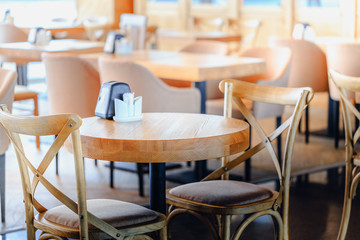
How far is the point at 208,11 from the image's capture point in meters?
10.3

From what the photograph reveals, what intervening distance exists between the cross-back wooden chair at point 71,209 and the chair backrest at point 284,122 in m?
0.59

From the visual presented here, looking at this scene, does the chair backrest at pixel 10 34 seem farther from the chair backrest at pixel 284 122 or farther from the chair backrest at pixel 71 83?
the chair backrest at pixel 284 122

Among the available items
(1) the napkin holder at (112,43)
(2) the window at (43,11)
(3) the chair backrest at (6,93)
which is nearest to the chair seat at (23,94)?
(1) the napkin holder at (112,43)

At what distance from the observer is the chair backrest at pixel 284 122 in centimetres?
256

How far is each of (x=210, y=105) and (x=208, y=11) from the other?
603cm

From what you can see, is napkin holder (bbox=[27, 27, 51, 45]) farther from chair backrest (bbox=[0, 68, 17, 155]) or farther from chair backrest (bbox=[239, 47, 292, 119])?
chair backrest (bbox=[0, 68, 17, 155])

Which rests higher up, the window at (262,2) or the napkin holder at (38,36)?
the window at (262,2)

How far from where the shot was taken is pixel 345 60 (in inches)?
206

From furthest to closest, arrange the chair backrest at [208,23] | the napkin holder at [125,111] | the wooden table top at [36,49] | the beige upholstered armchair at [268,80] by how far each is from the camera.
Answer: the chair backrest at [208,23] → the wooden table top at [36,49] → the beige upholstered armchair at [268,80] → the napkin holder at [125,111]

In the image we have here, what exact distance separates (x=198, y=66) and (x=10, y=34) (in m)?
2.94

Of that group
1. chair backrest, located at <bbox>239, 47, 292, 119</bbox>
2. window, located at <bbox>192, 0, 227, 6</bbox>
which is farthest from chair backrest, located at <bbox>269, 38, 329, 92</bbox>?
window, located at <bbox>192, 0, 227, 6</bbox>

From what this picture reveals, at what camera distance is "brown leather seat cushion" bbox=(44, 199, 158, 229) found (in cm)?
220

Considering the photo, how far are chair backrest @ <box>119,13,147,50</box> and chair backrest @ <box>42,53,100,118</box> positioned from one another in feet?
10.5

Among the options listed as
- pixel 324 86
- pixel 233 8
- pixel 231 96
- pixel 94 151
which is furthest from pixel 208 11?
pixel 94 151
